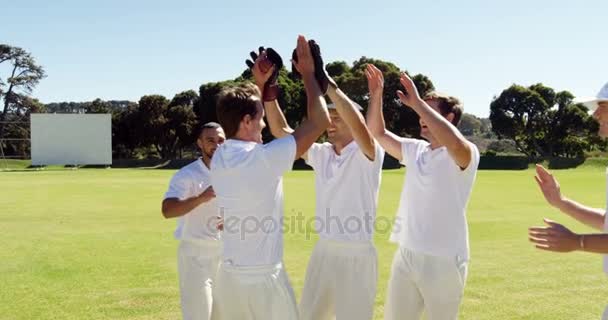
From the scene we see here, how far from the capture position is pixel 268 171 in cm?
386

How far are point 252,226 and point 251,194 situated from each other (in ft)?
0.79

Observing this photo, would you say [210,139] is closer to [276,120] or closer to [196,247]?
[276,120]

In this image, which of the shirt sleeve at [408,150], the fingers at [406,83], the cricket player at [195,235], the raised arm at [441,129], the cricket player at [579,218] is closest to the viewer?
the cricket player at [579,218]

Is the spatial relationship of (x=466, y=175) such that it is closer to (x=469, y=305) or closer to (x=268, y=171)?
(x=268, y=171)

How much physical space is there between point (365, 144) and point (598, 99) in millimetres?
1799

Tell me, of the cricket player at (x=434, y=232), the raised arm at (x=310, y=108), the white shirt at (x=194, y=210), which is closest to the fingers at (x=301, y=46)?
the raised arm at (x=310, y=108)

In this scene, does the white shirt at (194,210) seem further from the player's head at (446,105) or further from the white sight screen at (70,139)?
Answer: the white sight screen at (70,139)

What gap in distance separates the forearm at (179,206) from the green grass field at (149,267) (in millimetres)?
2843

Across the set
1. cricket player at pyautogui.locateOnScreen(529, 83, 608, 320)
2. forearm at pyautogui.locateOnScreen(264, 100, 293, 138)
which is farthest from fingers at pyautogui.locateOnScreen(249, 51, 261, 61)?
cricket player at pyautogui.locateOnScreen(529, 83, 608, 320)

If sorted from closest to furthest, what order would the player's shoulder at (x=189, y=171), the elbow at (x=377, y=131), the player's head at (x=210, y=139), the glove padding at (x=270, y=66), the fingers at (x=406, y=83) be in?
the glove padding at (x=270, y=66), the fingers at (x=406, y=83), the elbow at (x=377, y=131), the player's shoulder at (x=189, y=171), the player's head at (x=210, y=139)

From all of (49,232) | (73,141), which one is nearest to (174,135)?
(73,141)

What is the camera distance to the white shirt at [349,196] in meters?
4.96

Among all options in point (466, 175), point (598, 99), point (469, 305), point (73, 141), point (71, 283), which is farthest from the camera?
point (73, 141)

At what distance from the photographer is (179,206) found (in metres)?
5.42
